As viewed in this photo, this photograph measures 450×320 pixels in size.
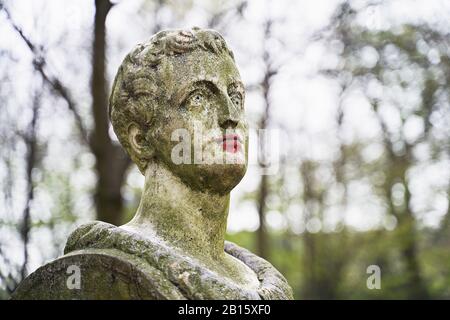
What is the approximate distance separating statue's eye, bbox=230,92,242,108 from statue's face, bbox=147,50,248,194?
0.08 meters

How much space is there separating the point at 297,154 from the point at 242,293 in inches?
511

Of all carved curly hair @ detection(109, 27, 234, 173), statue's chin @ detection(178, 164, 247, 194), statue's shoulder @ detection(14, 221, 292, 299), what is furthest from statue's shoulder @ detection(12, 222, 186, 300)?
carved curly hair @ detection(109, 27, 234, 173)

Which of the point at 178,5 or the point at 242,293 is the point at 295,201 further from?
the point at 242,293

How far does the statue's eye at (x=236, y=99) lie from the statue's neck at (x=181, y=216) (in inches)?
25.4

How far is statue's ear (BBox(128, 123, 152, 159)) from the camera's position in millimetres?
4180

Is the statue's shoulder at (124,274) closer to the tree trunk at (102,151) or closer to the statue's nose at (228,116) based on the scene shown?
the statue's nose at (228,116)

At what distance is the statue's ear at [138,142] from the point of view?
418 cm

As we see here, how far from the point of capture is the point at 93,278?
3.51m

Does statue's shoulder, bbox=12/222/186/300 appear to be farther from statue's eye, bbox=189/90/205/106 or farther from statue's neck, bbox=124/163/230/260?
statue's eye, bbox=189/90/205/106

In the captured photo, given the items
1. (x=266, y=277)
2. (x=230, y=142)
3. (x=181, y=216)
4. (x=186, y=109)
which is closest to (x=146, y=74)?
(x=186, y=109)

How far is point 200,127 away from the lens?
395 cm

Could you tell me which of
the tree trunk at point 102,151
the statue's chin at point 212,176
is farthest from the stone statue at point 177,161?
the tree trunk at point 102,151

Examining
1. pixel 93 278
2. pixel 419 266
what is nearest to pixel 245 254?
pixel 93 278

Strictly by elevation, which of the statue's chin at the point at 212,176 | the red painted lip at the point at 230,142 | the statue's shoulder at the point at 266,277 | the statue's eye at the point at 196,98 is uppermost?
the statue's eye at the point at 196,98
